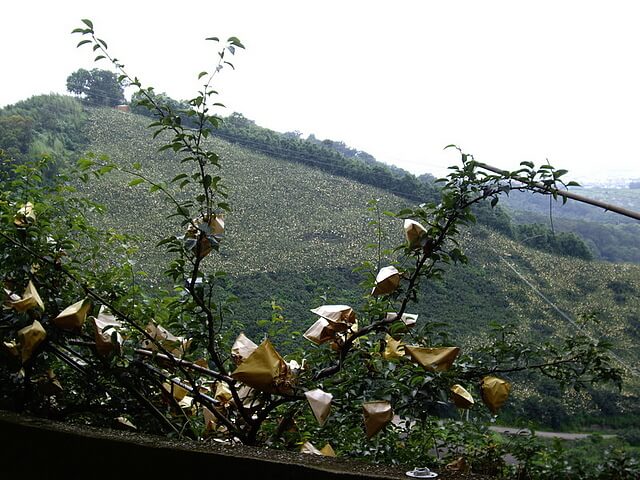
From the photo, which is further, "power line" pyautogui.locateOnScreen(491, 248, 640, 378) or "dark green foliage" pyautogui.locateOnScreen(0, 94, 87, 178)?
"dark green foliage" pyautogui.locateOnScreen(0, 94, 87, 178)

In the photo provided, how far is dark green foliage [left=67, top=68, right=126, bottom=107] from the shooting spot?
2.45 m

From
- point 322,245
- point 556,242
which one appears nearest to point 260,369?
point 322,245

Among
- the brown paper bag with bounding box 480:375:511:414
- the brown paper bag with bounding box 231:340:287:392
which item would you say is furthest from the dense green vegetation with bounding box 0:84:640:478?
the brown paper bag with bounding box 231:340:287:392

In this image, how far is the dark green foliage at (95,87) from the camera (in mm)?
2453

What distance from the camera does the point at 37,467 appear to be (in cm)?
114

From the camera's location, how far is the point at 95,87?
2.48m

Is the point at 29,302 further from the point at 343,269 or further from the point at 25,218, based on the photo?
the point at 343,269

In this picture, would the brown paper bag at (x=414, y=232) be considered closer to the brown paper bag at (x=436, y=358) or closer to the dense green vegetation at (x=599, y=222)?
the brown paper bag at (x=436, y=358)

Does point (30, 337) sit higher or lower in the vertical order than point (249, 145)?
lower

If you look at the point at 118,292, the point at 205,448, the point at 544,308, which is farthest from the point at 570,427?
the point at 118,292

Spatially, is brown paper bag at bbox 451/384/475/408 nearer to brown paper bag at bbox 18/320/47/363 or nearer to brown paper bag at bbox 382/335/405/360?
brown paper bag at bbox 382/335/405/360

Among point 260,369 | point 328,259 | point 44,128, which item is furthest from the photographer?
point 44,128

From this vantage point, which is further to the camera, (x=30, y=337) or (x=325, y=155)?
(x=325, y=155)

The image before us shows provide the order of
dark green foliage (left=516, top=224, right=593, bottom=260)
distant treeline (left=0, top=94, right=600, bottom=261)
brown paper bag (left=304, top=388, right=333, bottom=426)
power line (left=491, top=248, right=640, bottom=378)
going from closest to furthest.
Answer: brown paper bag (left=304, top=388, right=333, bottom=426) < power line (left=491, top=248, right=640, bottom=378) < dark green foliage (left=516, top=224, right=593, bottom=260) < distant treeline (left=0, top=94, right=600, bottom=261)
